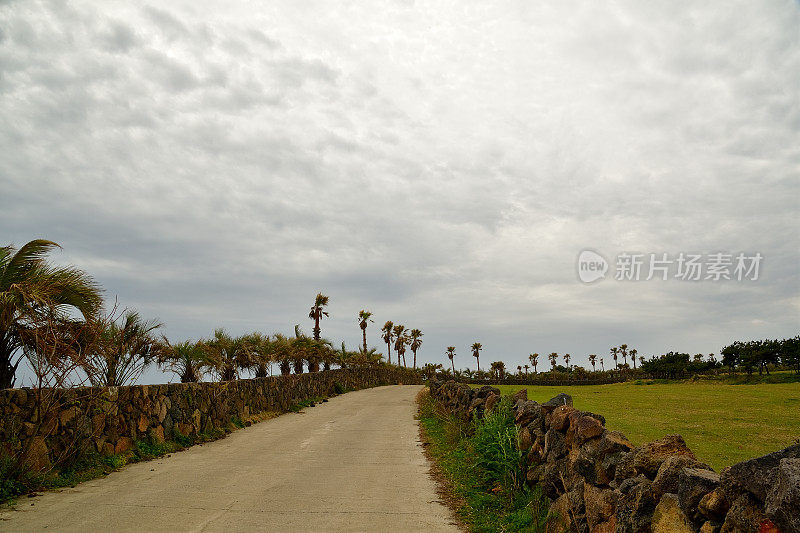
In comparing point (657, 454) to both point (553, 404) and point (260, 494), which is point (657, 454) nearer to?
point (553, 404)

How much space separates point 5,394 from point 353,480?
254 inches

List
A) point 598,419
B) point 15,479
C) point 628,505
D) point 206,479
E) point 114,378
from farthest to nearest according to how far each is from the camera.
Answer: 1. point 114,378
2. point 206,479
3. point 15,479
4. point 598,419
5. point 628,505

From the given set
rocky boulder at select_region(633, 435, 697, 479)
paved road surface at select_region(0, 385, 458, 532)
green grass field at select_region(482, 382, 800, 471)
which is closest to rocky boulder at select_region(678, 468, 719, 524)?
rocky boulder at select_region(633, 435, 697, 479)

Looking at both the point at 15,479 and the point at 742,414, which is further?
the point at 742,414

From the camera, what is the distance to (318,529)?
266 inches

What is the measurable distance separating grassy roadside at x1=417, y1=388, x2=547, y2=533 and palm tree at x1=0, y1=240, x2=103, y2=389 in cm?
813

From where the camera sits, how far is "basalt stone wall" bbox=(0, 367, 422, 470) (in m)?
9.20

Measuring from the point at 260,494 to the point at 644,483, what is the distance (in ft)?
20.9

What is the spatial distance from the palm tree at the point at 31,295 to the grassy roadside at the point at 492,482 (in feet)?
26.7

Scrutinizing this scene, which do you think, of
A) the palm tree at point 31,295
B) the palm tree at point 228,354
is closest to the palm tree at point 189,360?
the palm tree at point 228,354

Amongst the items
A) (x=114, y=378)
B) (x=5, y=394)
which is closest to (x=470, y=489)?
(x=5, y=394)

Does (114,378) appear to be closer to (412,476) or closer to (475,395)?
(412,476)

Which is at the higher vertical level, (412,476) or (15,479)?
(15,479)

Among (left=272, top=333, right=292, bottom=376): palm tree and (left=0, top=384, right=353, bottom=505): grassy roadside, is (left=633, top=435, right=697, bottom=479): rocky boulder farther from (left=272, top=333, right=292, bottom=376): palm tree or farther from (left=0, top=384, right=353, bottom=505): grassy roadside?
(left=272, top=333, right=292, bottom=376): palm tree
